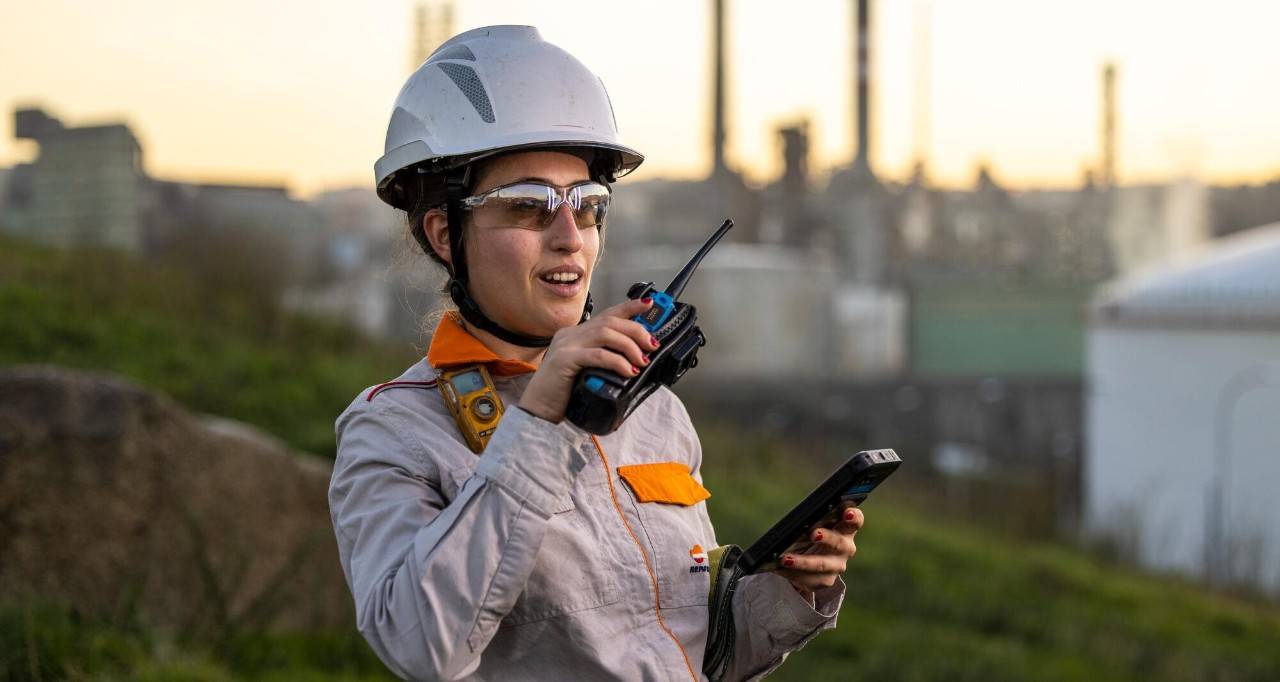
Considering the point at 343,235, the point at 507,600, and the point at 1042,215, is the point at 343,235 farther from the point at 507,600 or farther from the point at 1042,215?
the point at 507,600

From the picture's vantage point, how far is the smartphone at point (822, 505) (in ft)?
6.71

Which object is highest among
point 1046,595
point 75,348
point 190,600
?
point 75,348

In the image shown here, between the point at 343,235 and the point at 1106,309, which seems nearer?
the point at 1106,309

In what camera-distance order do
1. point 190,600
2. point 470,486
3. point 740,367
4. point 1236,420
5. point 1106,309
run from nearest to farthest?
point 470,486 < point 190,600 < point 1236,420 < point 1106,309 < point 740,367

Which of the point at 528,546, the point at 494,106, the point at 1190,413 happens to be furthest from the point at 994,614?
the point at 1190,413

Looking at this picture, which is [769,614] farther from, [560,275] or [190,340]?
[190,340]

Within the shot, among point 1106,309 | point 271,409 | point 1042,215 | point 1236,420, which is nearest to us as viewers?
point 271,409

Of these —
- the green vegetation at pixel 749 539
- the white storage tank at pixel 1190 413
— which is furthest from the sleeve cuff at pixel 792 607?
the white storage tank at pixel 1190 413

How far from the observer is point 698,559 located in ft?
6.98

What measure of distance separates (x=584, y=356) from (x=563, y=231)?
36 cm

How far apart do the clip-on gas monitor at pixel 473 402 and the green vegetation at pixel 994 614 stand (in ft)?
19.3

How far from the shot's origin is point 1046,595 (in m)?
11.0

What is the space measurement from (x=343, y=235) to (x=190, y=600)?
2720cm

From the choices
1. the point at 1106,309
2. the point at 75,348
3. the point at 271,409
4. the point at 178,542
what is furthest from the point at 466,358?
the point at 1106,309
